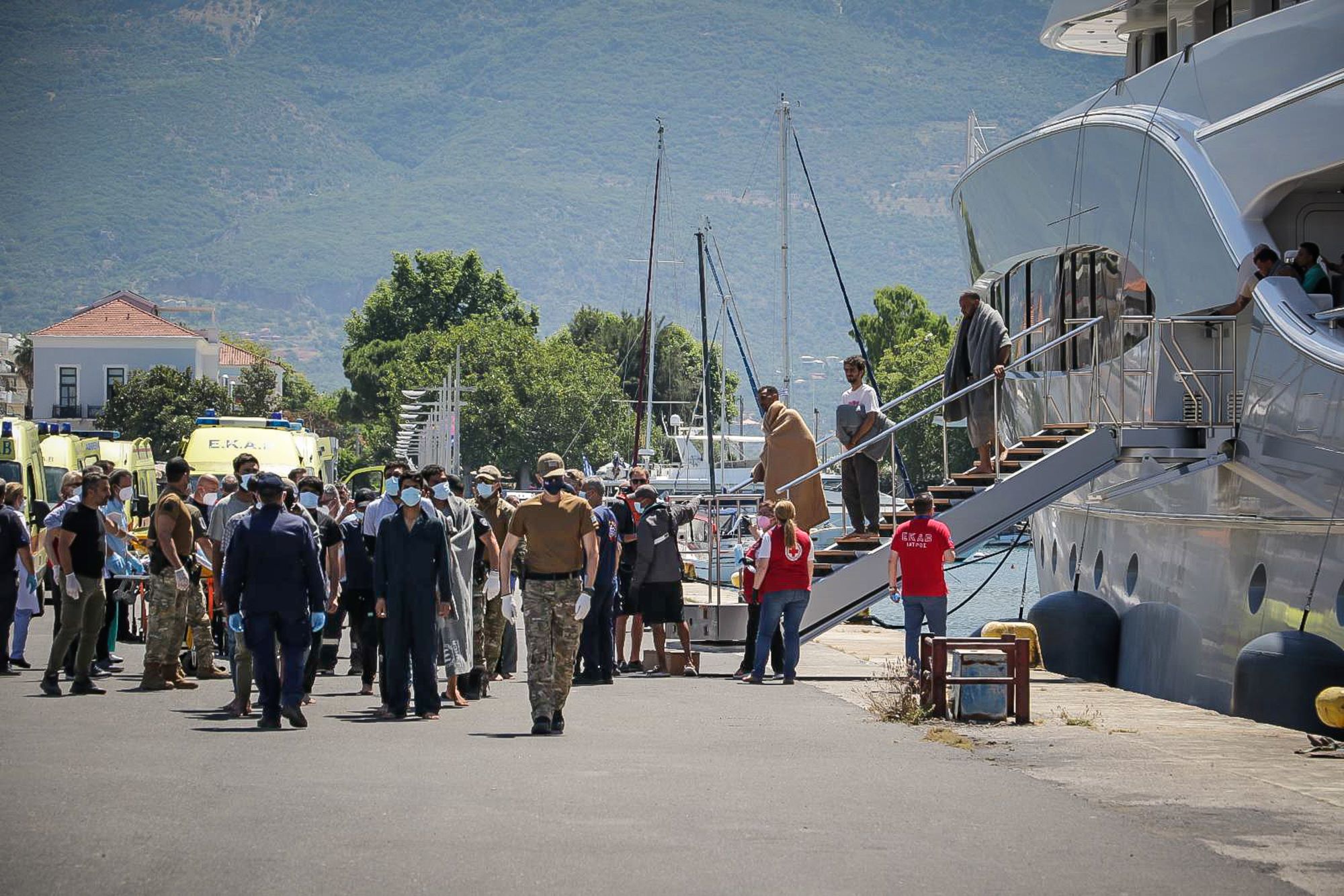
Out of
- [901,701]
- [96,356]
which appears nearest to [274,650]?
[901,701]

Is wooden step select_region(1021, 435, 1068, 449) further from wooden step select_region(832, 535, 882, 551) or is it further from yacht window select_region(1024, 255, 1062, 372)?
yacht window select_region(1024, 255, 1062, 372)

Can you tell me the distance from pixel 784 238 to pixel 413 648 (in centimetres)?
4139

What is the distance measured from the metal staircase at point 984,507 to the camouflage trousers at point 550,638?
571 cm

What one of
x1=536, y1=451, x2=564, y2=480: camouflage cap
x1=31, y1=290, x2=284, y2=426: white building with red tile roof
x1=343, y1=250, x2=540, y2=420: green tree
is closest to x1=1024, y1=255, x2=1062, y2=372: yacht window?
x1=536, y1=451, x2=564, y2=480: camouflage cap

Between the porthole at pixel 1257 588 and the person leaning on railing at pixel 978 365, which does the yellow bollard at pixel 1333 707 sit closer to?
the porthole at pixel 1257 588

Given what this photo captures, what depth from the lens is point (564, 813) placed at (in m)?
9.14

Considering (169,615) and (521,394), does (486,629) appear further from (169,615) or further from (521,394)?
(521,394)

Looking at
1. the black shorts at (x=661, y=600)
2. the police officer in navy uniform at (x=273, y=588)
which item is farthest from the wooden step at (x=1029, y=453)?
the police officer in navy uniform at (x=273, y=588)

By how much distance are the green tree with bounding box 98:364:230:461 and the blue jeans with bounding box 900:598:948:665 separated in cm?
8442

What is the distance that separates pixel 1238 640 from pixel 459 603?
7250 mm

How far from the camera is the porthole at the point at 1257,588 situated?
52.5ft

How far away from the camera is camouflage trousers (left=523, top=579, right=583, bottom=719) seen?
41.6 feet

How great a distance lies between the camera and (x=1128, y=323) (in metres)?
20.4

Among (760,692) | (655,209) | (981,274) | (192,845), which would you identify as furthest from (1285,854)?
(655,209)
